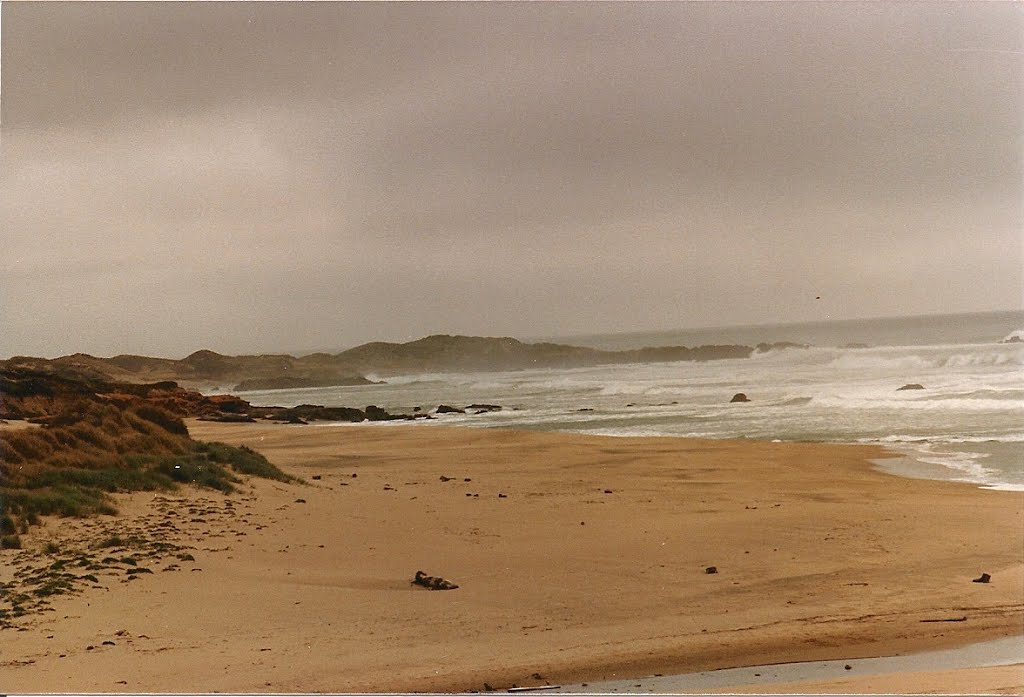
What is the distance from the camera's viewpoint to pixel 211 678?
2.91 metres

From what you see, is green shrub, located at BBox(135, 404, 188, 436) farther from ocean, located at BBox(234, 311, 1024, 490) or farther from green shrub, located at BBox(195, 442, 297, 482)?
ocean, located at BBox(234, 311, 1024, 490)

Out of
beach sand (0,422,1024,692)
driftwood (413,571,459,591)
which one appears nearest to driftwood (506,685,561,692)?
beach sand (0,422,1024,692)

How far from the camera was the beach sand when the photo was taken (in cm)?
298

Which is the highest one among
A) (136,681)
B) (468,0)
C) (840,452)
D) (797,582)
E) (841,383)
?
(468,0)

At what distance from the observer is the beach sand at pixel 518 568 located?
9.77ft

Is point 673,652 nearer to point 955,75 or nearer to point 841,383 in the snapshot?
point 841,383

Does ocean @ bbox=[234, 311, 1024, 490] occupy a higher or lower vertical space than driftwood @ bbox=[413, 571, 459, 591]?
higher

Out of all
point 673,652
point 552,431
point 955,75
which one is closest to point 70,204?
point 552,431

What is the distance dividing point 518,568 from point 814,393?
5.39 feet

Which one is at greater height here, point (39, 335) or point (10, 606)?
point (39, 335)

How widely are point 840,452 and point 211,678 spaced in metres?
2.80

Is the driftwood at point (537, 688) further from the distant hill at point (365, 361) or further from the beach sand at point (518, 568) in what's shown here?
the distant hill at point (365, 361)

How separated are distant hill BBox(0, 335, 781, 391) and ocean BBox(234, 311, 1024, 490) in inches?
2.0

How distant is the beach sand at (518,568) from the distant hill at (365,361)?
26 cm
